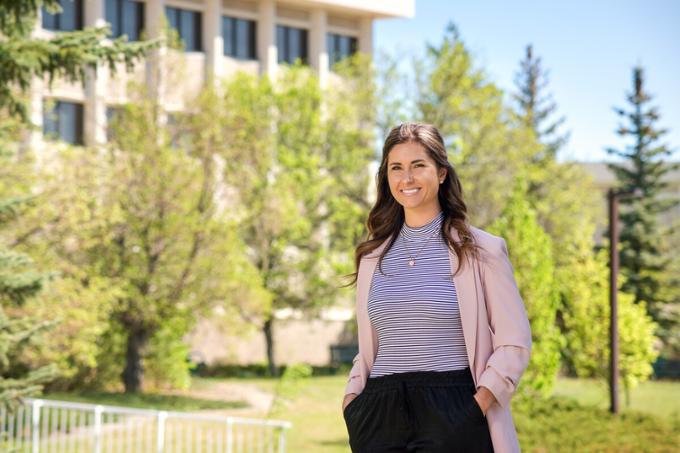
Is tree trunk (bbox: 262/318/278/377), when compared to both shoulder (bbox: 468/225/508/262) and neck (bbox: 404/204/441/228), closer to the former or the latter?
neck (bbox: 404/204/441/228)

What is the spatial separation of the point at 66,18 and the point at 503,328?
123ft

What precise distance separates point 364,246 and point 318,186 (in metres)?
36.4

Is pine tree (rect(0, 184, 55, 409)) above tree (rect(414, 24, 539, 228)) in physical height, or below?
below

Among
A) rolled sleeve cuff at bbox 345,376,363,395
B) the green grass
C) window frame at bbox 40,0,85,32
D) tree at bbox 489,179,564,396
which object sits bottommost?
the green grass

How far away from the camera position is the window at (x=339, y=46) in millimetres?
46822

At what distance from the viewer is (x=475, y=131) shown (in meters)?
39.2

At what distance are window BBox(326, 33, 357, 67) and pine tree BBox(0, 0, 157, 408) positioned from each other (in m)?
36.8

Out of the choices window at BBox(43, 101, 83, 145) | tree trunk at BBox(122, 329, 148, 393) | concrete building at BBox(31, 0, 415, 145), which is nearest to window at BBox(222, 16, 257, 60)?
concrete building at BBox(31, 0, 415, 145)

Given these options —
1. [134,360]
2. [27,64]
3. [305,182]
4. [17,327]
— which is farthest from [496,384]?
[305,182]

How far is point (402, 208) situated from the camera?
14.7ft

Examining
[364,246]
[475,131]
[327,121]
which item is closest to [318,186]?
[327,121]

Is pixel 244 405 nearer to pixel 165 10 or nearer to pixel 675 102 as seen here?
pixel 165 10

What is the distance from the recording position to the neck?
14.2ft

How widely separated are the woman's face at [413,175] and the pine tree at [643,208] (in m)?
39.4
